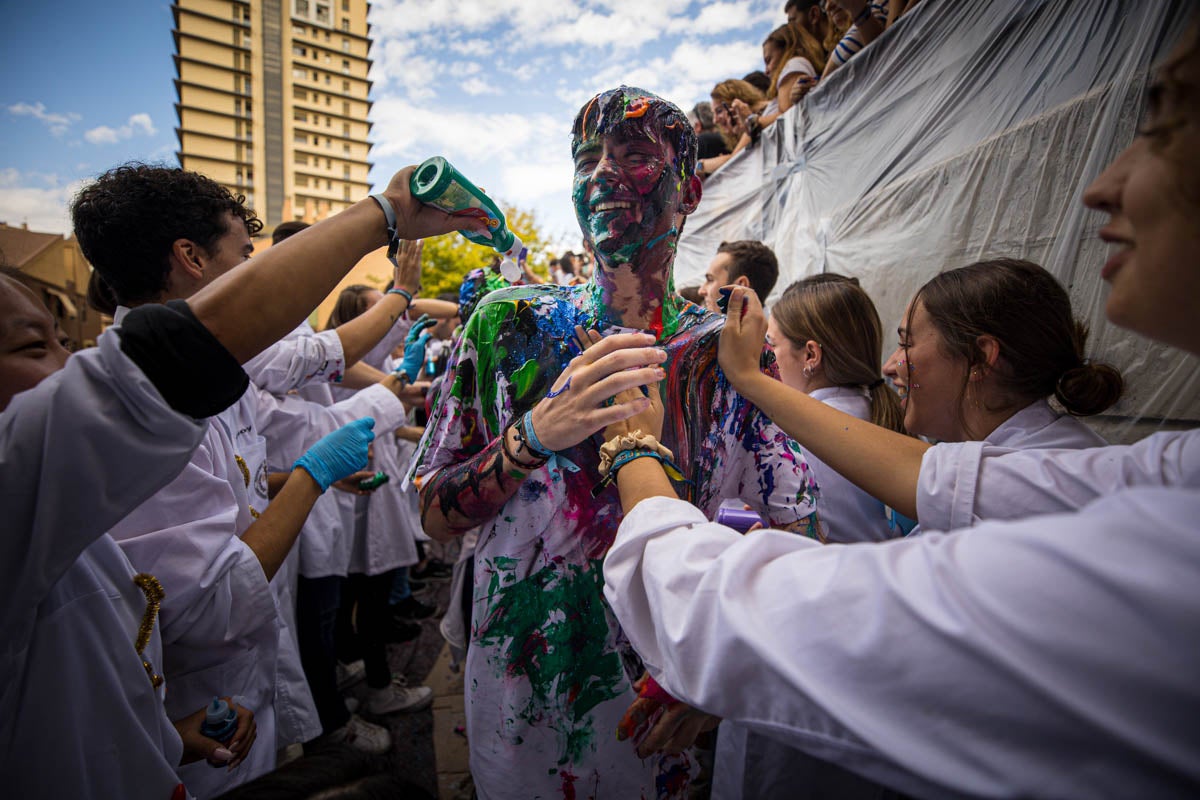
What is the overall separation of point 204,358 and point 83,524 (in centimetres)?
31

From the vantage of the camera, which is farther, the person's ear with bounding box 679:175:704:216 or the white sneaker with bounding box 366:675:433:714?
the white sneaker with bounding box 366:675:433:714

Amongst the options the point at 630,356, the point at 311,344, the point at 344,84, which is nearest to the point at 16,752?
the point at 630,356

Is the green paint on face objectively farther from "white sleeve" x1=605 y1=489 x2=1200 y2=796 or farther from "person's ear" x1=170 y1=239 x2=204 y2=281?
"person's ear" x1=170 y1=239 x2=204 y2=281

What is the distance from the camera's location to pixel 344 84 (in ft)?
159

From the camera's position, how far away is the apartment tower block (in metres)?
39.9

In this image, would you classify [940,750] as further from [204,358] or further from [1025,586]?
[204,358]

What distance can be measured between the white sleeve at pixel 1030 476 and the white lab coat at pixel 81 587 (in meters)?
1.67

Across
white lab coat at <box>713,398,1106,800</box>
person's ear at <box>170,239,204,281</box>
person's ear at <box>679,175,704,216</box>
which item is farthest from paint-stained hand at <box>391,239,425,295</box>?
white lab coat at <box>713,398,1106,800</box>

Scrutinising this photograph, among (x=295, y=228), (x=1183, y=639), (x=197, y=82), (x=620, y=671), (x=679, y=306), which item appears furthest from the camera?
(x=197, y=82)

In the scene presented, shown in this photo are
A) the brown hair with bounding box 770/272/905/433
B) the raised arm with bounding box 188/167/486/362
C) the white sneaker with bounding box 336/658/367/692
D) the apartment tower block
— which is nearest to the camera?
the raised arm with bounding box 188/167/486/362

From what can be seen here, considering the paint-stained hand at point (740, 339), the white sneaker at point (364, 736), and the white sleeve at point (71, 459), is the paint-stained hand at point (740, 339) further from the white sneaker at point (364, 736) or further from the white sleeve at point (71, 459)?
the white sneaker at point (364, 736)

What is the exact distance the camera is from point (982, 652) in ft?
1.90

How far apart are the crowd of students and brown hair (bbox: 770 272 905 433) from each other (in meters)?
0.01

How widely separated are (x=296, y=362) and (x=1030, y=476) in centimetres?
281
